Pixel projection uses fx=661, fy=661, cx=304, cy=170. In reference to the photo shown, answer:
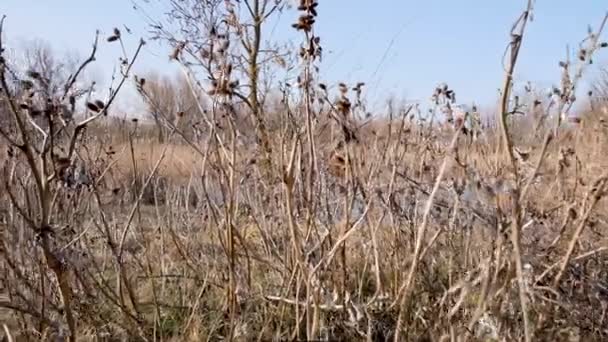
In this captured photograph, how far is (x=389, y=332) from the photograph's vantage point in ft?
7.39

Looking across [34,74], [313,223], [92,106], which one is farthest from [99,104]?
[313,223]

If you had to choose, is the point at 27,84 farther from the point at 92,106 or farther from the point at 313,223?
the point at 313,223

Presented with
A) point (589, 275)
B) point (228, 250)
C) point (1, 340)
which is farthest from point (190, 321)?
point (589, 275)

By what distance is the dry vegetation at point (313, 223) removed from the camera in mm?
1782

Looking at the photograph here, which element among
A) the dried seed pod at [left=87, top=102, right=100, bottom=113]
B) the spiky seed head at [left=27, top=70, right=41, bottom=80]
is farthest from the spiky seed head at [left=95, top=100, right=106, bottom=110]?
the spiky seed head at [left=27, top=70, right=41, bottom=80]

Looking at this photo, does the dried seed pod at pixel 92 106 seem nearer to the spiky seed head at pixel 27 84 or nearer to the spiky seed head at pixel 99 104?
the spiky seed head at pixel 99 104

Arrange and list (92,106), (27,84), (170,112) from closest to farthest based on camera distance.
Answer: (92,106)
(27,84)
(170,112)

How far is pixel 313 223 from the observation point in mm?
2164

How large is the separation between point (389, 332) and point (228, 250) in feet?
2.04

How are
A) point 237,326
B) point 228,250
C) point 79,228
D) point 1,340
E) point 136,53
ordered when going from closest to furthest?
1. point 136,53
2. point 228,250
3. point 237,326
4. point 1,340
5. point 79,228

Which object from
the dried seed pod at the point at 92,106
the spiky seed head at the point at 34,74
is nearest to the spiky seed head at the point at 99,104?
the dried seed pod at the point at 92,106

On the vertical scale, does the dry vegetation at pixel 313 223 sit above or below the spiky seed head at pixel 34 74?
below

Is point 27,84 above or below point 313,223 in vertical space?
above

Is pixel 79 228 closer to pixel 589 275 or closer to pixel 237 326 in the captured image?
pixel 237 326
